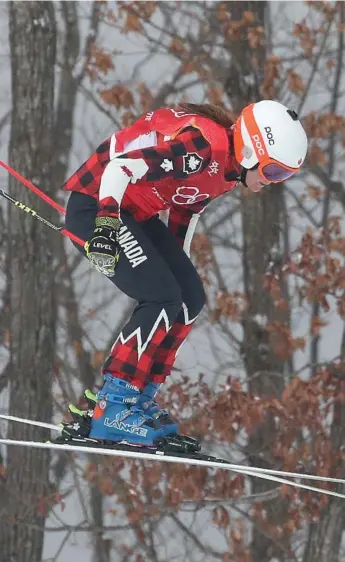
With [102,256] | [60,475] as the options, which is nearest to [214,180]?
[102,256]

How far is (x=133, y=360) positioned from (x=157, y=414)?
0.34 meters

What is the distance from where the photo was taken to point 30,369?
8898 millimetres

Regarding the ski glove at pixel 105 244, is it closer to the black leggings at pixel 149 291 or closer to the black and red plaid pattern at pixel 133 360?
the black leggings at pixel 149 291

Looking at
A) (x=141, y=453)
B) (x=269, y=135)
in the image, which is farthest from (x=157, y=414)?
(x=269, y=135)

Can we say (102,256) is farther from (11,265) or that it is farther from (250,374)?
(250,374)

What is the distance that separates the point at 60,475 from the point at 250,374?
131 inches

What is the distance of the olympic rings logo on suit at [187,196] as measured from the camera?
3.86m

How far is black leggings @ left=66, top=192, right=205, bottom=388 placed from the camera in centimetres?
383

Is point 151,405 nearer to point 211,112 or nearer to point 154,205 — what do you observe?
point 154,205

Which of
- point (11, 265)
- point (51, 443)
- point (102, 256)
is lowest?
point (51, 443)

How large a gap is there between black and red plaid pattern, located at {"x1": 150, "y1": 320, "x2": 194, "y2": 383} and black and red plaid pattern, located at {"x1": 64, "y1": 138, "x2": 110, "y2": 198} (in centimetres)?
65

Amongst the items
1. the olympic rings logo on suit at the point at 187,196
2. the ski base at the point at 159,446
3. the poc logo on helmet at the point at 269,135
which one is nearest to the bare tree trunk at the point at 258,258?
the ski base at the point at 159,446

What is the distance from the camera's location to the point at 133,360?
3943 millimetres

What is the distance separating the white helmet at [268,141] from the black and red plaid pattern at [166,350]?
0.77 metres
